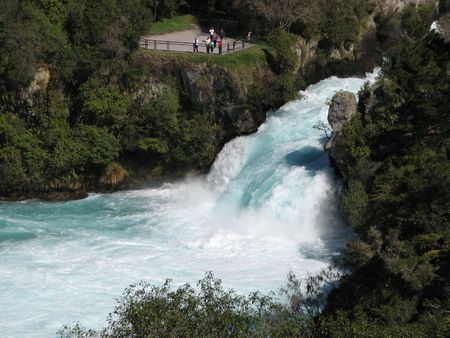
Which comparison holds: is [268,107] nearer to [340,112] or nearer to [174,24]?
[340,112]

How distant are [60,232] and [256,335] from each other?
65.6 feet

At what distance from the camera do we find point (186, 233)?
34.2 metres

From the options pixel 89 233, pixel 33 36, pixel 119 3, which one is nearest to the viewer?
pixel 89 233

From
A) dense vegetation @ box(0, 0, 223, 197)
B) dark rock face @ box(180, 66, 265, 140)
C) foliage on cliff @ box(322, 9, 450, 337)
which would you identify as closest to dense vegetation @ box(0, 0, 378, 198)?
A: dense vegetation @ box(0, 0, 223, 197)

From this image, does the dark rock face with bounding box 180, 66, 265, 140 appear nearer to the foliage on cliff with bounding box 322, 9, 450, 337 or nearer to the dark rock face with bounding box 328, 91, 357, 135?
the dark rock face with bounding box 328, 91, 357, 135

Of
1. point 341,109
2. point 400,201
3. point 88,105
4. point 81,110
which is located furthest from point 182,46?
point 400,201

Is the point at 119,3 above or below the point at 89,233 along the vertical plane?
above

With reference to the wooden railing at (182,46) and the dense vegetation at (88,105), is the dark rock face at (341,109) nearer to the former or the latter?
the dense vegetation at (88,105)

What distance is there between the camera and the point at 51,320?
85.8 feet

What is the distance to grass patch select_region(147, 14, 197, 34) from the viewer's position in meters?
49.6

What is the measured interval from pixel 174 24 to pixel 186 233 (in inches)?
848

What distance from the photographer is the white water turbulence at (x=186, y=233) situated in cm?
2822

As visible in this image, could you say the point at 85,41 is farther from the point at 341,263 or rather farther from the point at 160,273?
the point at 341,263

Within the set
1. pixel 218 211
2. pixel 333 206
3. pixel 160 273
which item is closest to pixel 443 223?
pixel 333 206
